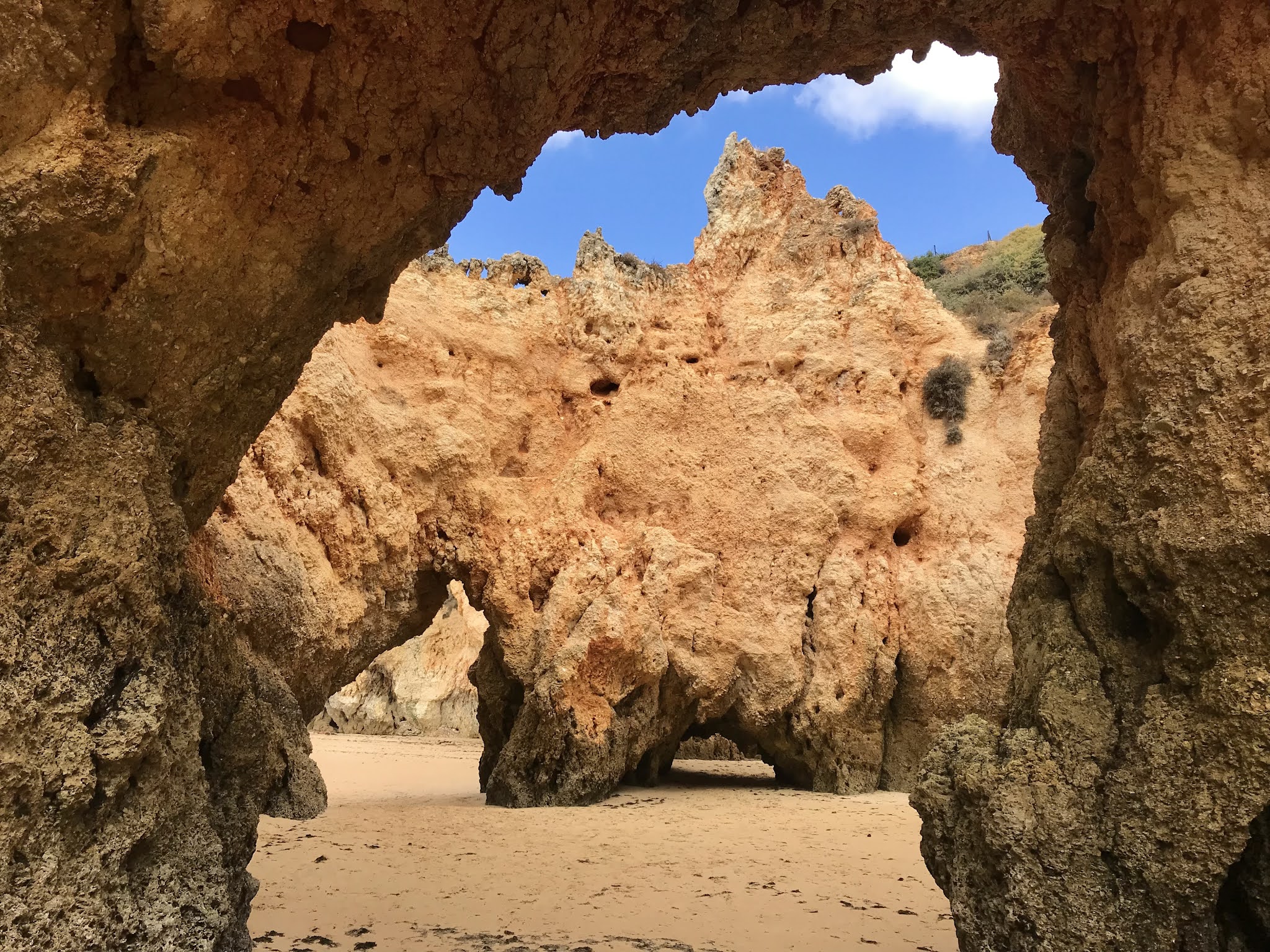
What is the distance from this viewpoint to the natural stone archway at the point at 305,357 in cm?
277

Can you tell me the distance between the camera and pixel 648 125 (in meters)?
4.93

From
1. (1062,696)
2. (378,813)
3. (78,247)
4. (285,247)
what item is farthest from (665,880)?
(78,247)

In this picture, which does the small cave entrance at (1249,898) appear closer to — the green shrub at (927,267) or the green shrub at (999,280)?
the green shrub at (999,280)

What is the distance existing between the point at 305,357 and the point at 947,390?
33.5 feet

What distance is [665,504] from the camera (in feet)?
36.8

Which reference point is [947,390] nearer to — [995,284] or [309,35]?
[995,284]

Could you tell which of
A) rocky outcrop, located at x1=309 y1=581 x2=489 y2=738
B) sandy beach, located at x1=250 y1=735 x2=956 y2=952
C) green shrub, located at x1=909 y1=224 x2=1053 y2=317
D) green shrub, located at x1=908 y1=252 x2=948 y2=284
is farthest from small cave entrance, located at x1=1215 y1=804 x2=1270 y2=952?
green shrub, located at x1=908 y1=252 x2=948 y2=284

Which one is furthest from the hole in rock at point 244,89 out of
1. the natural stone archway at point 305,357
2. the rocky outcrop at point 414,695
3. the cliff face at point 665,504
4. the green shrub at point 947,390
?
the rocky outcrop at point 414,695

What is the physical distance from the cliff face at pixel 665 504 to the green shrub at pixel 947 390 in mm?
187

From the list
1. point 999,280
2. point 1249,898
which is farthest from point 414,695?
point 1249,898

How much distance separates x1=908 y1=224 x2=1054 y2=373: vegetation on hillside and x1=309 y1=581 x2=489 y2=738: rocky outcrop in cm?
1349

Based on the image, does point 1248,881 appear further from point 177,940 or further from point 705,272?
point 705,272

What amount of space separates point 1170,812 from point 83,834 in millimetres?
3637

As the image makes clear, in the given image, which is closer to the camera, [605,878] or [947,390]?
[605,878]
